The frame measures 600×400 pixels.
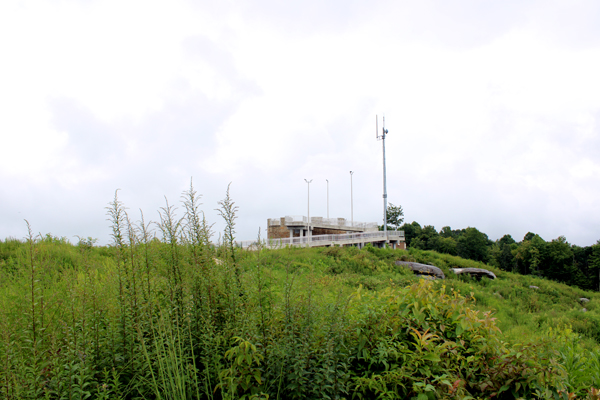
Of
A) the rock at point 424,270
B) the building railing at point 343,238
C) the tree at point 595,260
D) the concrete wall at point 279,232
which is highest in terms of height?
the concrete wall at point 279,232

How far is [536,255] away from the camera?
2053 inches

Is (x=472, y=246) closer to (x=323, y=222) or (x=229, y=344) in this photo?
(x=323, y=222)

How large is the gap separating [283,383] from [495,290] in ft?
44.8

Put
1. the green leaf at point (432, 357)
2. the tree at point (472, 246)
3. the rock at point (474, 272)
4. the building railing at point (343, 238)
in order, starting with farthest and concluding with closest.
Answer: the tree at point (472, 246) < the building railing at point (343, 238) < the rock at point (474, 272) < the green leaf at point (432, 357)

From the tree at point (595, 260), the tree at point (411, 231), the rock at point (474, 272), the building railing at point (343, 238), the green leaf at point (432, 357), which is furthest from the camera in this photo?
the tree at point (411, 231)

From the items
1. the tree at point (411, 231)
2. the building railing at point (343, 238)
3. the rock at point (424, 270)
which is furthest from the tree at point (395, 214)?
the rock at point (424, 270)

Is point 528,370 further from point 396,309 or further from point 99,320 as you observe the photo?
point 99,320

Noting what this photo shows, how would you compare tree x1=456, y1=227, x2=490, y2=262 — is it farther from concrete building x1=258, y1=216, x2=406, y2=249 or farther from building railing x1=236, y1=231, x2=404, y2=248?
building railing x1=236, y1=231, x2=404, y2=248

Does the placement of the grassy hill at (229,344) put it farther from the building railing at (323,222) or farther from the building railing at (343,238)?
the building railing at (323,222)

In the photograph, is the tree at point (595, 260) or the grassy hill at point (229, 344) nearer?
the grassy hill at point (229, 344)

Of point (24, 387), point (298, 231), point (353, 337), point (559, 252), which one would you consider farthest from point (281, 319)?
point (559, 252)

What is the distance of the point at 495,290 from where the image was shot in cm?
1384

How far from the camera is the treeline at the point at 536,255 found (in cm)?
5091

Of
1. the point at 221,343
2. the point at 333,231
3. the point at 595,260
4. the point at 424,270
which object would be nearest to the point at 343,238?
the point at 333,231
